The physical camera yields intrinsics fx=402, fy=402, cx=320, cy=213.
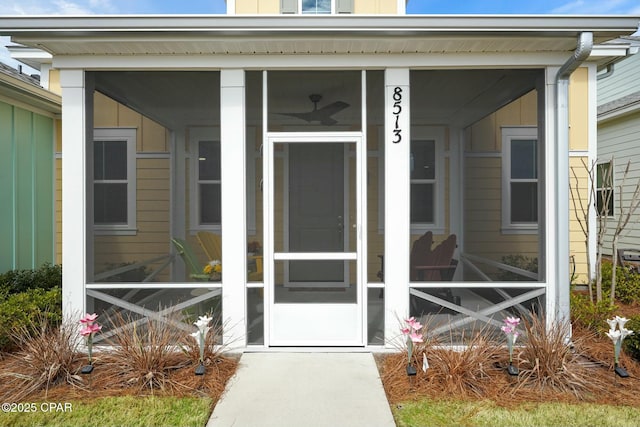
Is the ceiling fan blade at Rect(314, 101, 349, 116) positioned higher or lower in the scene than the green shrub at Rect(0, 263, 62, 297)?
higher

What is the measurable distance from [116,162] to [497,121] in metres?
4.65

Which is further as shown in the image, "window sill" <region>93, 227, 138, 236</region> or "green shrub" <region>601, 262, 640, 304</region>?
"green shrub" <region>601, 262, 640, 304</region>

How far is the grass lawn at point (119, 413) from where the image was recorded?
273 centimetres

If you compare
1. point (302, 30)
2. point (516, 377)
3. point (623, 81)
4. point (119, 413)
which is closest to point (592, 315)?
point (516, 377)

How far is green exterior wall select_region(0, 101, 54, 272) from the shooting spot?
5391mm

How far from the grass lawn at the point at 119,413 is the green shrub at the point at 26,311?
116 cm

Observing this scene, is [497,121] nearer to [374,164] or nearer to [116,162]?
[374,164]

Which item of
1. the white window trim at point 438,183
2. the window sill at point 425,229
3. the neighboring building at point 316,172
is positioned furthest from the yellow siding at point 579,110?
the window sill at point 425,229

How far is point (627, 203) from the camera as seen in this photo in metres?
8.48

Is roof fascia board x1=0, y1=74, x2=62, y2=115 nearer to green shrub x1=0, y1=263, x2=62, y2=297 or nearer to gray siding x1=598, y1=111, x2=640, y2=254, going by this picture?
green shrub x1=0, y1=263, x2=62, y2=297

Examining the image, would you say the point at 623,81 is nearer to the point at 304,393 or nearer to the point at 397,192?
the point at 397,192

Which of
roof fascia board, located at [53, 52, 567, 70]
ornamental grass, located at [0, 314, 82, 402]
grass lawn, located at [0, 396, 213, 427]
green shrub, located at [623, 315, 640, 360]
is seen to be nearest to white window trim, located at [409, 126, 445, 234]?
roof fascia board, located at [53, 52, 567, 70]

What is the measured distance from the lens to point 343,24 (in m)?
3.41

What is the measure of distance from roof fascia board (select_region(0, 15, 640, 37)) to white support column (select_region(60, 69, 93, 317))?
569mm
